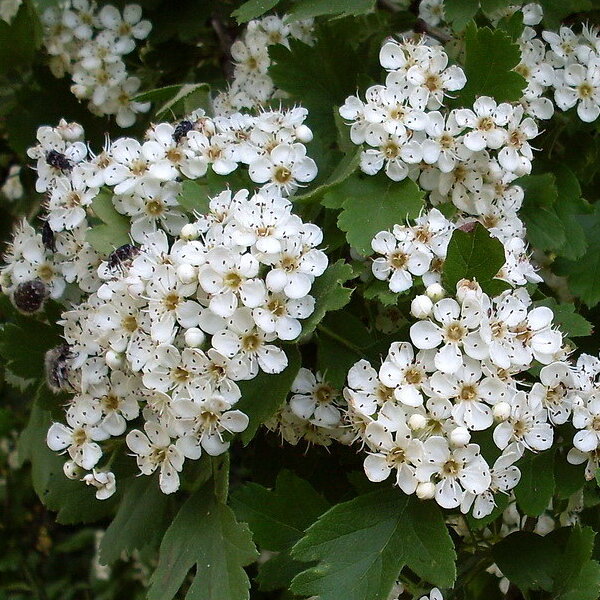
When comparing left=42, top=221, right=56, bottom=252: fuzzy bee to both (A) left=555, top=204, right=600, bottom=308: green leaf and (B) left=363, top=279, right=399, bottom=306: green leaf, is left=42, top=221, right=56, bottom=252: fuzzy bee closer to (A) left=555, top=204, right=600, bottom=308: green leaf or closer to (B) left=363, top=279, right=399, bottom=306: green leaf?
(B) left=363, top=279, right=399, bottom=306: green leaf

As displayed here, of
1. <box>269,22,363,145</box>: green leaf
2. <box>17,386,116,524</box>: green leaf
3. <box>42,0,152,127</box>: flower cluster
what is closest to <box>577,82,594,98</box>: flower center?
<box>269,22,363,145</box>: green leaf

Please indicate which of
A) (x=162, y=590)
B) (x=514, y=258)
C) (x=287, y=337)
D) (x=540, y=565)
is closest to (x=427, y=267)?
(x=514, y=258)

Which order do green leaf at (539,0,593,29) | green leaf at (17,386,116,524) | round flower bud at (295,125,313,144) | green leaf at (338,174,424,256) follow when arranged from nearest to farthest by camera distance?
green leaf at (338,174,424,256), round flower bud at (295,125,313,144), green leaf at (17,386,116,524), green leaf at (539,0,593,29)

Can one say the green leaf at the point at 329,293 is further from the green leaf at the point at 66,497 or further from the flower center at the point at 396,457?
the green leaf at the point at 66,497

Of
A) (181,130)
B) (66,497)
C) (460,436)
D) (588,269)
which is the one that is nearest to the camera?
(460,436)

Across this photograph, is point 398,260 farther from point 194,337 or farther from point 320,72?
point 320,72

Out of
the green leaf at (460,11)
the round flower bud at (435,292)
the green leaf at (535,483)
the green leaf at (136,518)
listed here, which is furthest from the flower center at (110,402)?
the green leaf at (460,11)

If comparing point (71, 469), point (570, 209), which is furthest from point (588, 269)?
point (71, 469)
